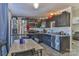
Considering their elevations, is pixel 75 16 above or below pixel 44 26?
above

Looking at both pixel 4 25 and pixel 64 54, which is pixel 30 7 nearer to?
pixel 4 25

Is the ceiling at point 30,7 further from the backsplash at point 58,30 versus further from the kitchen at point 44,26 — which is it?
the backsplash at point 58,30

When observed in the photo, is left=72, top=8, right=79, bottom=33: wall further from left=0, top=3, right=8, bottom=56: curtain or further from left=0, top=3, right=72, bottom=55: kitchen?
left=0, top=3, right=8, bottom=56: curtain

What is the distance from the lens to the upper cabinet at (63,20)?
1.46m

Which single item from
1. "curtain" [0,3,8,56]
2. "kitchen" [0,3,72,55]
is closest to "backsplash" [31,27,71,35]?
"kitchen" [0,3,72,55]

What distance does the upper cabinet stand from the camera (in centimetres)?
146

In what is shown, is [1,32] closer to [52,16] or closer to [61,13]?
[52,16]

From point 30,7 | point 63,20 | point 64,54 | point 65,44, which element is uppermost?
point 30,7

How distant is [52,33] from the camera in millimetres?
1489

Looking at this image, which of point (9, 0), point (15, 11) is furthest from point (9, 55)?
point (9, 0)

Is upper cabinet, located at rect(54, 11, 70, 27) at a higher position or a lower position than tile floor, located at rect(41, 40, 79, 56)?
higher

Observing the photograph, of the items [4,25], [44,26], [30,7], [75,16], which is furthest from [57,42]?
[4,25]

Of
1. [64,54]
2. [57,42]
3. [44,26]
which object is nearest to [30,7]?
[44,26]

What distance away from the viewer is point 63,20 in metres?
1.46
